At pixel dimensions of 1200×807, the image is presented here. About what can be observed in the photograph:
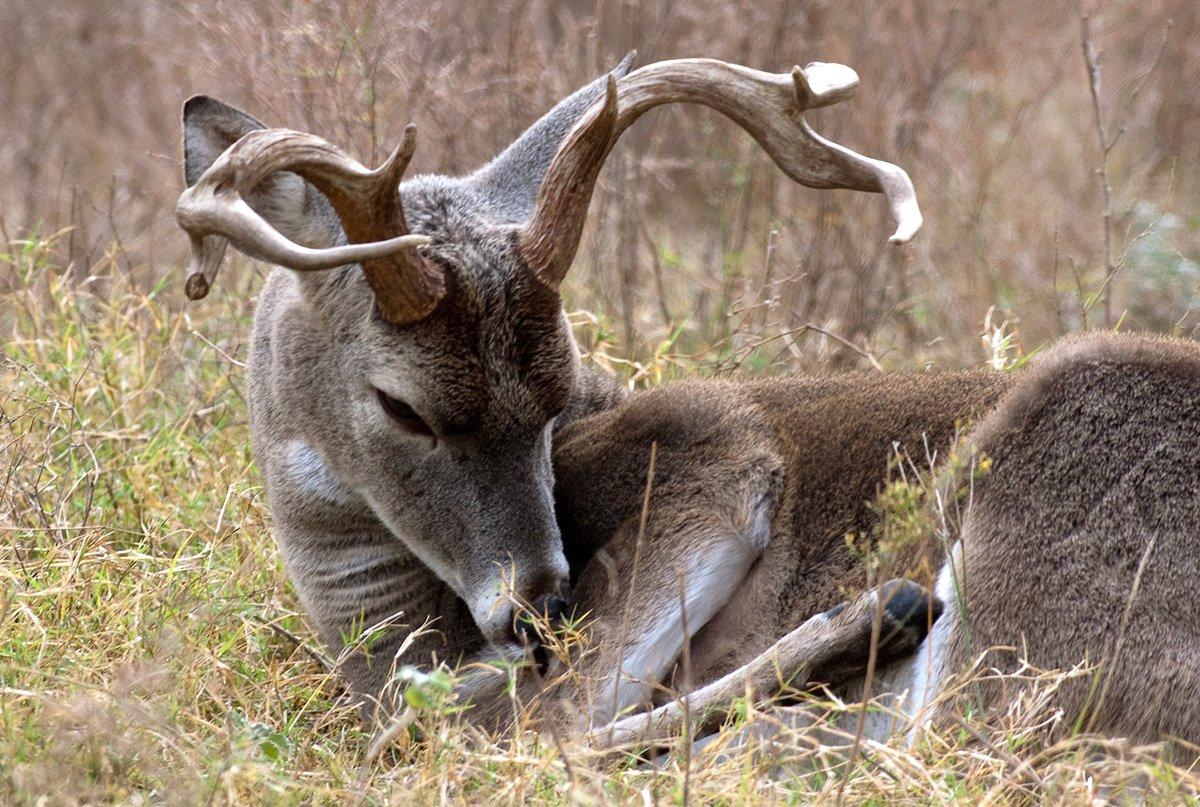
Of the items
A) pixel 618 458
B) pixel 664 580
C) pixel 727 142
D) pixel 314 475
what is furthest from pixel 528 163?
pixel 727 142

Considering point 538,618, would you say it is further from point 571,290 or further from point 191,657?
point 571,290

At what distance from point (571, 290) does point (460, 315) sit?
12.2 ft

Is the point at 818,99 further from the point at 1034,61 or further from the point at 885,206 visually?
the point at 1034,61

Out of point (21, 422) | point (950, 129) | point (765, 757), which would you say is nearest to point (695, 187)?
point (950, 129)

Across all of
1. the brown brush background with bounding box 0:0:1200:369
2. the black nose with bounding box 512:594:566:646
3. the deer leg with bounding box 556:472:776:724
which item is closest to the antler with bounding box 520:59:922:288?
the deer leg with bounding box 556:472:776:724

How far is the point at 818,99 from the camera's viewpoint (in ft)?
15.5

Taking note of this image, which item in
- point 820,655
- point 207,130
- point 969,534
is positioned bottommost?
point 820,655

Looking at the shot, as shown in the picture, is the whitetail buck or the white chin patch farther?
the white chin patch

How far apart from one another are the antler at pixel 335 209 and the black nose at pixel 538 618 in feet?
2.98

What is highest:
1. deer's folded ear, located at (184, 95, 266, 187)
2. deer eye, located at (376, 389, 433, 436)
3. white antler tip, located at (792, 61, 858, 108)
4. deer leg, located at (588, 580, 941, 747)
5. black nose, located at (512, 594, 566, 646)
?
deer's folded ear, located at (184, 95, 266, 187)

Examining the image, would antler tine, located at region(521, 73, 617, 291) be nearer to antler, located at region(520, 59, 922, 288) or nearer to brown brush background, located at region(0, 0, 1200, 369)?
antler, located at region(520, 59, 922, 288)

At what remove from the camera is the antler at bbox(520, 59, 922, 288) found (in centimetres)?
461

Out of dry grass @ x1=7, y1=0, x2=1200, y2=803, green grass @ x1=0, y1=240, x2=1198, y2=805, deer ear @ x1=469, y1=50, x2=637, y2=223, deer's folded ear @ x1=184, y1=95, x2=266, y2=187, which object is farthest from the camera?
deer ear @ x1=469, y1=50, x2=637, y2=223

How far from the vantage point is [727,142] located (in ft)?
31.4
